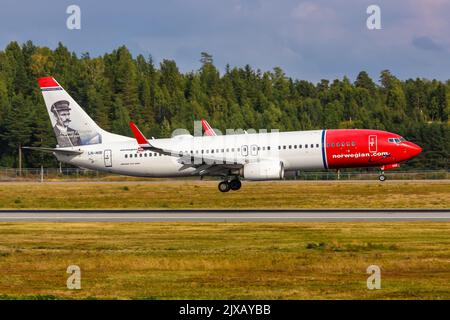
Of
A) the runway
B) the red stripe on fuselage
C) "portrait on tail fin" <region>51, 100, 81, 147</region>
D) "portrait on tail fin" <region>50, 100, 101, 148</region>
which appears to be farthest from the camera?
"portrait on tail fin" <region>51, 100, 81, 147</region>

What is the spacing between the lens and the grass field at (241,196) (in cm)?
6366

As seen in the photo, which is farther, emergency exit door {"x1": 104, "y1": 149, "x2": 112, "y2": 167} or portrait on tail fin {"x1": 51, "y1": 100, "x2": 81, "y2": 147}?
portrait on tail fin {"x1": 51, "y1": 100, "x2": 81, "y2": 147}

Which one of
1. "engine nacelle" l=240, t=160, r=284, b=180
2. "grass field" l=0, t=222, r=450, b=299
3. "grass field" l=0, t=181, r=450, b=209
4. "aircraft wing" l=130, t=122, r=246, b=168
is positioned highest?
"aircraft wing" l=130, t=122, r=246, b=168

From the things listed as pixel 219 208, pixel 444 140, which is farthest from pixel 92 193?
pixel 444 140

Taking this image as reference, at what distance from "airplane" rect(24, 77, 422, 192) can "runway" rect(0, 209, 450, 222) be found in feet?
20.6

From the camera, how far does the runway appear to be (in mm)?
47938

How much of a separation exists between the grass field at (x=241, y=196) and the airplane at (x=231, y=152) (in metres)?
2.59

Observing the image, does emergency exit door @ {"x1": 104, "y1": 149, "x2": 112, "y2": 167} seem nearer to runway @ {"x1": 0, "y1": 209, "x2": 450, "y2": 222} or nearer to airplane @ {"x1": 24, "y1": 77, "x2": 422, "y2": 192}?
airplane @ {"x1": 24, "y1": 77, "x2": 422, "y2": 192}

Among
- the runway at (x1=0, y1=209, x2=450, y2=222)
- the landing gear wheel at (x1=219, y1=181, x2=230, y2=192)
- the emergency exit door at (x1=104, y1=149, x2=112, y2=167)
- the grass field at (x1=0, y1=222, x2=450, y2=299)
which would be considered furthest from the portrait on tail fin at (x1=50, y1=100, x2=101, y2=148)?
the grass field at (x1=0, y1=222, x2=450, y2=299)

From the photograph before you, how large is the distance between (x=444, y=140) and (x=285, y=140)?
68.6 meters

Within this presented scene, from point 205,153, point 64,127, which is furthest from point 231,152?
point 64,127

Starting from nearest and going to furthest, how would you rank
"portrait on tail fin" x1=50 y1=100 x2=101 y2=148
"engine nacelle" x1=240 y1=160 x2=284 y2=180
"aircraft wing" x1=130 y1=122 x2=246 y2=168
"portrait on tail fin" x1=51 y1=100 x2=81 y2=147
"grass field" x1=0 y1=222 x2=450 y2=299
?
"grass field" x1=0 y1=222 x2=450 y2=299
"engine nacelle" x1=240 y1=160 x2=284 y2=180
"aircraft wing" x1=130 y1=122 x2=246 y2=168
"portrait on tail fin" x1=50 y1=100 x2=101 y2=148
"portrait on tail fin" x1=51 y1=100 x2=81 y2=147

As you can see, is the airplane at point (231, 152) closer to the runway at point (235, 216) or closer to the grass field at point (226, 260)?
the runway at point (235, 216)
